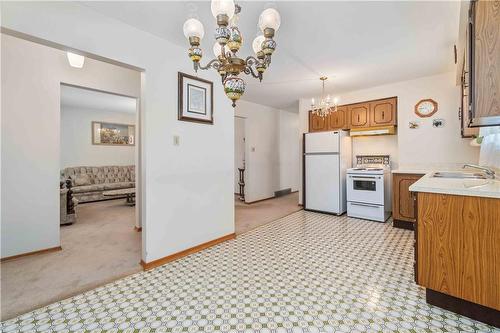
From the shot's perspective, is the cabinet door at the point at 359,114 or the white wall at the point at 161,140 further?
the cabinet door at the point at 359,114

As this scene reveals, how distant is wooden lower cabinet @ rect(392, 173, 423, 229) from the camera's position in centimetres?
344

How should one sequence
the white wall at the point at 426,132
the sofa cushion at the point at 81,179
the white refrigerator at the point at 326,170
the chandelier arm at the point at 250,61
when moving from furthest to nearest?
the sofa cushion at the point at 81,179, the white refrigerator at the point at 326,170, the white wall at the point at 426,132, the chandelier arm at the point at 250,61

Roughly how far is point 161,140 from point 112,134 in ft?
18.2

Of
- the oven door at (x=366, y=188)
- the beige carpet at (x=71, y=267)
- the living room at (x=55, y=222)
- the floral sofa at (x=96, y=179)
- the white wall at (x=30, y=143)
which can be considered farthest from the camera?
the floral sofa at (x=96, y=179)

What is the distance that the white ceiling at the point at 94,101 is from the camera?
195 inches

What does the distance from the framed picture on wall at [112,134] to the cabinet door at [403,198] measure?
23.7 feet

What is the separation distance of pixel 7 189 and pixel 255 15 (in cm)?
325

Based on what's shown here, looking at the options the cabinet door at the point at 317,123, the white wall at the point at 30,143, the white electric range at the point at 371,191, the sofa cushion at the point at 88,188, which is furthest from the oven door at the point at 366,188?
the sofa cushion at the point at 88,188

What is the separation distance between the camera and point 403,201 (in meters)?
3.51

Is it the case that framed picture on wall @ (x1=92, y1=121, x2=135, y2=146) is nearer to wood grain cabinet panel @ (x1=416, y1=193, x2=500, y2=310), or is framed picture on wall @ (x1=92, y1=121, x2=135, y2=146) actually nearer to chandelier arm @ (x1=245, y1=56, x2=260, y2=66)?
chandelier arm @ (x1=245, y1=56, x2=260, y2=66)

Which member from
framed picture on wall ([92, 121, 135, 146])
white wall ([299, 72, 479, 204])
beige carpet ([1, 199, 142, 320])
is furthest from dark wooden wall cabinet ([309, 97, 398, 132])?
framed picture on wall ([92, 121, 135, 146])

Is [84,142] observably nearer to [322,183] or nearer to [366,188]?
[322,183]

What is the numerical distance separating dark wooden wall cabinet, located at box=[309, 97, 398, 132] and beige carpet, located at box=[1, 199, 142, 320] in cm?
410

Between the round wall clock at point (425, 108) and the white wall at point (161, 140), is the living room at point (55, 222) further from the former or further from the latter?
the round wall clock at point (425, 108)
